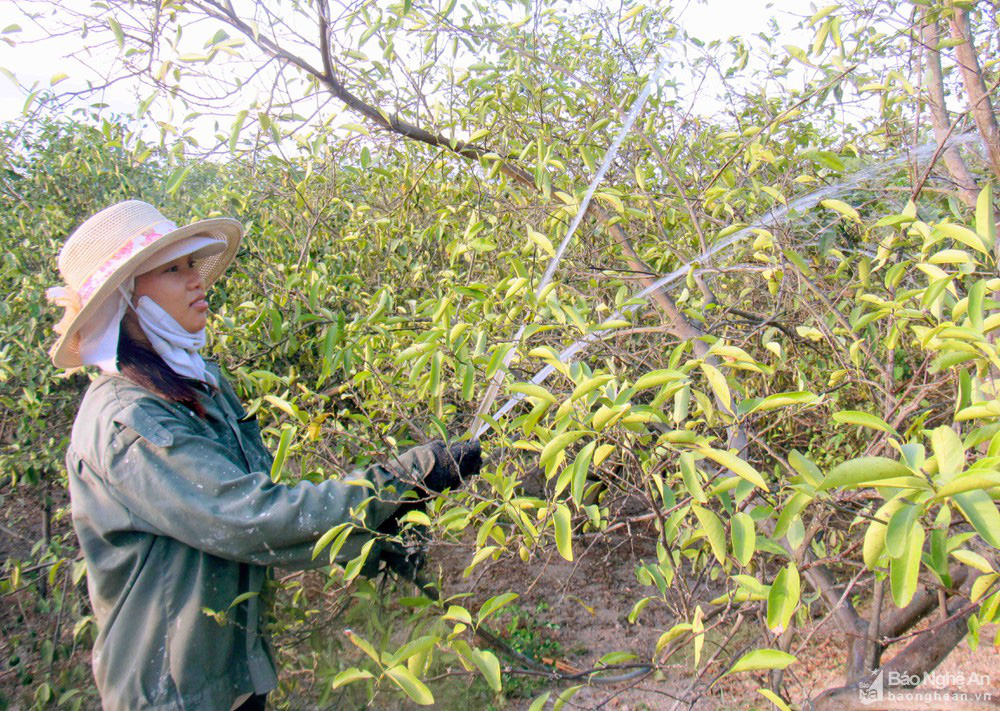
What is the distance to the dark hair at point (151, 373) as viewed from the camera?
1682 mm

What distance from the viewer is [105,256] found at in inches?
69.5

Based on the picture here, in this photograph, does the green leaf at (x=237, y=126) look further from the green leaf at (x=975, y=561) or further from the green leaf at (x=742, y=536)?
the green leaf at (x=975, y=561)

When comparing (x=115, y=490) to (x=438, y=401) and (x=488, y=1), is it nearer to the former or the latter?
(x=438, y=401)

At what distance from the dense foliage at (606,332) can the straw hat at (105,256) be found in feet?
0.47

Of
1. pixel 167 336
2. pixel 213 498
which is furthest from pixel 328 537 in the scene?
pixel 167 336

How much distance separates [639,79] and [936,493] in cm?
212

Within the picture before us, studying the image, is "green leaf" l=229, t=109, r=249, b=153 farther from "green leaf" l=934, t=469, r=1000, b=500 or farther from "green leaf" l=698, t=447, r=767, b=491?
"green leaf" l=934, t=469, r=1000, b=500

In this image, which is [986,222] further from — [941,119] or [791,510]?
[941,119]

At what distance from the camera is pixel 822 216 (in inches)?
99.1

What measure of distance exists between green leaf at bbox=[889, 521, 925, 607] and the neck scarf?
5.08ft

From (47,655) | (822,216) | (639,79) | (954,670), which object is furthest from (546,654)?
(639,79)

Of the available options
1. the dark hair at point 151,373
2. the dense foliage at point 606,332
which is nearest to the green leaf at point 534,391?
the dense foliage at point 606,332

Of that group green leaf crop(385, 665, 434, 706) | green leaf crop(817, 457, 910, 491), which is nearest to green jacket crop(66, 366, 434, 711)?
green leaf crop(385, 665, 434, 706)

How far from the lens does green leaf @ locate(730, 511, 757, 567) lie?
1.16m
